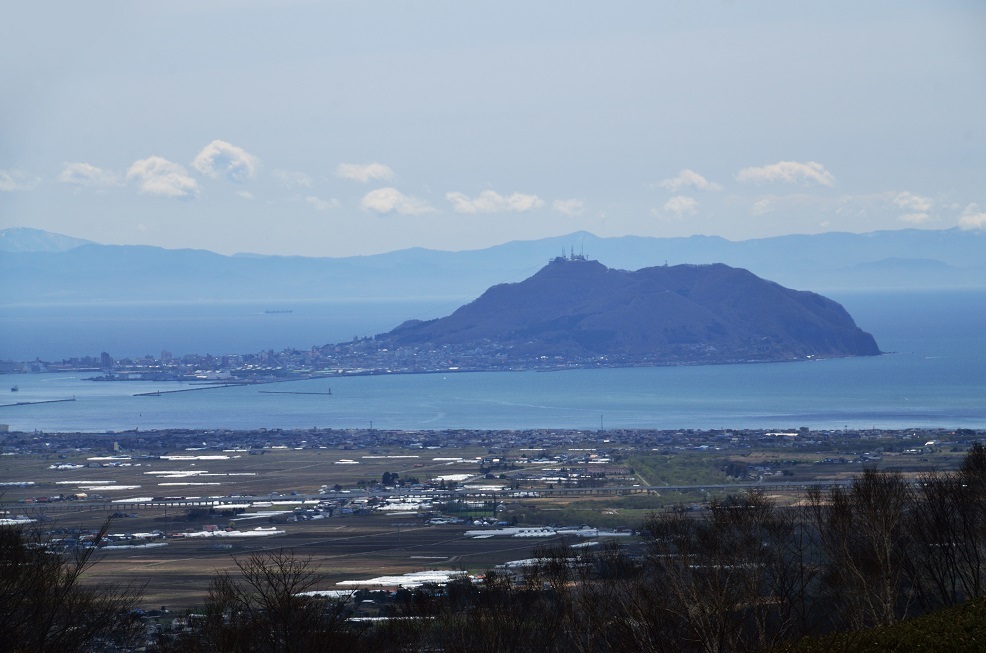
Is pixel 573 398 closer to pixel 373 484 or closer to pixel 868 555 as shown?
pixel 373 484

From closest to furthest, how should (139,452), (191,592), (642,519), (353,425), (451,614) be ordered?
(451,614), (191,592), (642,519), (139,452), (353,425)

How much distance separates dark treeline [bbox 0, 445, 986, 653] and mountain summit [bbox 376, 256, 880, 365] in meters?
80.3

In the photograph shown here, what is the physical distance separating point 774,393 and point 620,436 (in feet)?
70.4

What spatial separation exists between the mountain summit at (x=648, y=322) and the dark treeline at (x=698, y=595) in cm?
8031

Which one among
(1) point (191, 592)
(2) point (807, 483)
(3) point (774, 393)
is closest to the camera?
(1) point (191, 592)

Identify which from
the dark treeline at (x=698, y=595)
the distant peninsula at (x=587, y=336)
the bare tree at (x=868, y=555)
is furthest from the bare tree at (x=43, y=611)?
the distant peninsula at (x=587, y=336)

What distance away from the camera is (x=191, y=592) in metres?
25.2

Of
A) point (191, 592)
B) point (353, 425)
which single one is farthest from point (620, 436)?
point (191, 592)

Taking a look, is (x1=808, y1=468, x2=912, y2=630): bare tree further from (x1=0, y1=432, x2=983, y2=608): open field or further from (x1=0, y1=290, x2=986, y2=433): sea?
(x1=0, y1=290, x2=986, y2=433): sea

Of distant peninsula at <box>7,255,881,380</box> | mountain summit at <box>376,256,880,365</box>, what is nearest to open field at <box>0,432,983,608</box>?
distant peninsula at <box>7,255,881,380</box>

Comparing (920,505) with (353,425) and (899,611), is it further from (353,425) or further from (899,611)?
(353,425)

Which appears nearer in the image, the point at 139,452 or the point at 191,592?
the point at 191,592

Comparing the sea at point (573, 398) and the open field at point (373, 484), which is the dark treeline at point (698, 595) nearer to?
the open field at point (373, 484)

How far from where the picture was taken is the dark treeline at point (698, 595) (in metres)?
13.4
